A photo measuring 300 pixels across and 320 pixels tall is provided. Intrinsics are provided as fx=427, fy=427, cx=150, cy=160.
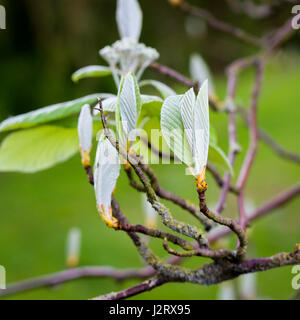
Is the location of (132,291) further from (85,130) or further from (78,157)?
(78,157)

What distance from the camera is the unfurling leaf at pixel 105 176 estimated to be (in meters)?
0.24

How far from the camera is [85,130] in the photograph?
26 cm

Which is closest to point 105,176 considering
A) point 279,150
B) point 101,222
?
point 279,150

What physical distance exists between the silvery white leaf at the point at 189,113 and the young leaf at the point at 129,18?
0.17 meters

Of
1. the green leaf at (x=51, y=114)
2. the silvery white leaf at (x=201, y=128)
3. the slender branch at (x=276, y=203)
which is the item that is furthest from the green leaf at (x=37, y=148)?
the slender branch at (x=276, y=203)

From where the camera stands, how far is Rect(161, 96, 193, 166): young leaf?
0.22 metres

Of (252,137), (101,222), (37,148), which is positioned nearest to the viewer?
(37,148)

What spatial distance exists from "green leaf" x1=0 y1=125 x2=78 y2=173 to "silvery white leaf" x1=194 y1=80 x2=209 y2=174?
0.15m

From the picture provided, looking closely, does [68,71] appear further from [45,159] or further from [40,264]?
[45,159]

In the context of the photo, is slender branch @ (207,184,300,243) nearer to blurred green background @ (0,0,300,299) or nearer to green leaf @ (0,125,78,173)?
green leaf @ (0,125,78,173)

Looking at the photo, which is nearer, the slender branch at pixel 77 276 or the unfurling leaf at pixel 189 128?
the unfurling leaf at pixel 189 128

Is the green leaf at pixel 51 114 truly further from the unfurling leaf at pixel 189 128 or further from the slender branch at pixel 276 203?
the slender branch at pixel 276 203

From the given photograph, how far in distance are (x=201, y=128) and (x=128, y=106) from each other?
41 millimetres
